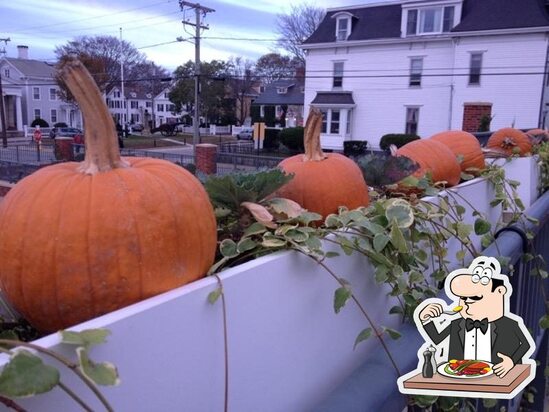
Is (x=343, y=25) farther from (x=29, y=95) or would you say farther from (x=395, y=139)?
(x=29, y=95)

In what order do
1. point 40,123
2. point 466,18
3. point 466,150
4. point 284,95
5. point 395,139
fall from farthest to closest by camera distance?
point 40,123, point 284,95, point 395,139, point 466,18, point 466,150

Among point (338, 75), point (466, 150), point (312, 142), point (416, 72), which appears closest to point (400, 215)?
point (312, 142)

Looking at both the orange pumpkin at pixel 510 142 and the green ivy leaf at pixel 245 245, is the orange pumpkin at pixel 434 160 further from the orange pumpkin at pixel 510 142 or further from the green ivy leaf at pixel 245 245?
the orange pumpkin at pixel 510 142

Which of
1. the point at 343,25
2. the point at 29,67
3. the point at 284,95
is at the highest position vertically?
the point at 29,67

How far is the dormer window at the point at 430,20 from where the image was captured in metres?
23.3

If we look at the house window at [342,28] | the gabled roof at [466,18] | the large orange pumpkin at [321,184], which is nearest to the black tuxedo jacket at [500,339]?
the large orange pumpkin at [321,184]

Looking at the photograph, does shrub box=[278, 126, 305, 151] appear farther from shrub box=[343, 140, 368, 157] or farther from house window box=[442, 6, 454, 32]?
house window box=[442, 6, 454, 32]

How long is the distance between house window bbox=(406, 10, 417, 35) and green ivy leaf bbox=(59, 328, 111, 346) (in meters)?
25.9

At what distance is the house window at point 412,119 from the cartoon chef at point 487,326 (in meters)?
24.8

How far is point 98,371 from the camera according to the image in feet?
2.03

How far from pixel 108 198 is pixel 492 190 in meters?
2.36

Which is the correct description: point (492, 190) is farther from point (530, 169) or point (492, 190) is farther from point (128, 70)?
point (128, 70)

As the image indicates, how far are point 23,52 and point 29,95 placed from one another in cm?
599

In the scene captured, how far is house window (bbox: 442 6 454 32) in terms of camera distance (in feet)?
76.3
